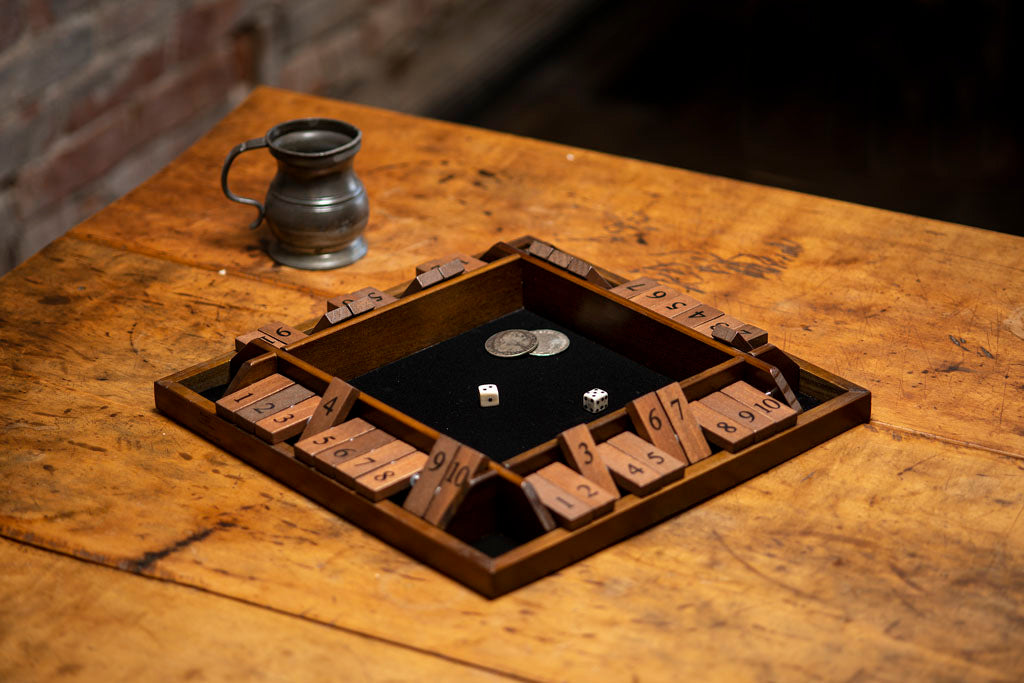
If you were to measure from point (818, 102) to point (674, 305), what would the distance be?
327 centimetres

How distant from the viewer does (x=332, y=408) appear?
1.44m

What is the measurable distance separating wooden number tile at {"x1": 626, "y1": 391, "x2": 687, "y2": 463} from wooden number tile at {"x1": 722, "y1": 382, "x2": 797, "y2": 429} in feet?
0.38

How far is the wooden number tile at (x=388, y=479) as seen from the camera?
133 cm

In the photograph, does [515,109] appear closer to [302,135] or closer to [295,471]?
[302,135]

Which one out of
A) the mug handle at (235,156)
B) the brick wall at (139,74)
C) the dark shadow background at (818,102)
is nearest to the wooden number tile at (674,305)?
the mug handle at (235,156)

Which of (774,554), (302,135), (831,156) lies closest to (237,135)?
(302,135)

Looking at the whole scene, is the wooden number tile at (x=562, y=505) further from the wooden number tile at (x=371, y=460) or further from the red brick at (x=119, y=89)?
the red brick at (x=119, y=89)

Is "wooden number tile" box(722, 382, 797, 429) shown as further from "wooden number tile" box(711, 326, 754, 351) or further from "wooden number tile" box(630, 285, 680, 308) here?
"wooden number tile" box(630, 285, 680, 308)

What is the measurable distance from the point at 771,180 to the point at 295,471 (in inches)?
118

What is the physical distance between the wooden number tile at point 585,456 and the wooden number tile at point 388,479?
15cm

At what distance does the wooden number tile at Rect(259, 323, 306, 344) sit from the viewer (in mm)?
1604

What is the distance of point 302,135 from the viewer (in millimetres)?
1881

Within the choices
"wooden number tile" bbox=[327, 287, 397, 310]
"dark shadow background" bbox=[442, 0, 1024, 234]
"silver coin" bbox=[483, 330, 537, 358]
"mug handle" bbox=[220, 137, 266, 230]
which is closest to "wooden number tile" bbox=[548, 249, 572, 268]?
"silver coin" bbox=[483, 330, 537, 358]

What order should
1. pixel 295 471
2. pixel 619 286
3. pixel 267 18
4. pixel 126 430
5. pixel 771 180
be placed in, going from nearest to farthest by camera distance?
pixel 295 471 < pixel 126 430 < pixel 619 286 < pixel 267 18 < pixel 771 180
